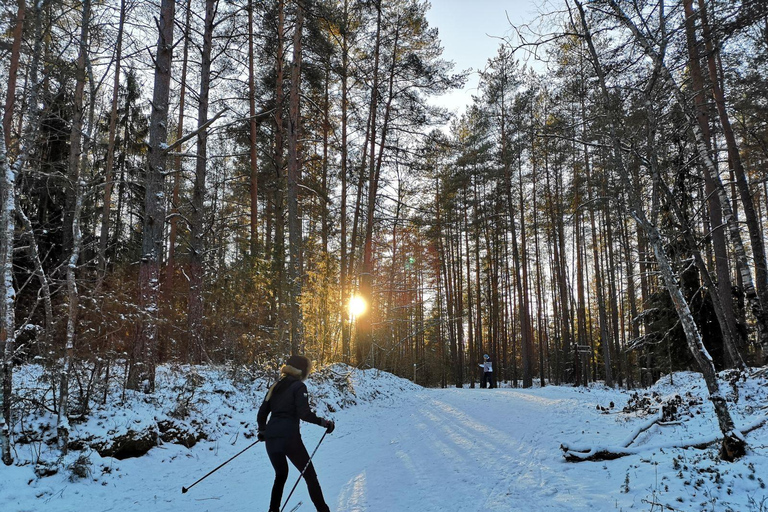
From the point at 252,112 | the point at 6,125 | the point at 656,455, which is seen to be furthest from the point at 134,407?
the point at 252,112

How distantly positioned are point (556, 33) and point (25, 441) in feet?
30.1

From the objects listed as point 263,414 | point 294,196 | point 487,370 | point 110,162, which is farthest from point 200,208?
point 487,370

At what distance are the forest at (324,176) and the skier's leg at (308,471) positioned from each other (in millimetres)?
3221

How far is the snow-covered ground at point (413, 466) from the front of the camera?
14.6 feet

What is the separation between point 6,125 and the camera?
586 centimetres

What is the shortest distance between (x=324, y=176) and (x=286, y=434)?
49.3 ft

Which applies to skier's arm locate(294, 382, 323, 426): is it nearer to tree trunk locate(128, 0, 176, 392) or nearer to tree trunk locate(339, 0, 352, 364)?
tree trunk locate(128, 0, 176, 392)

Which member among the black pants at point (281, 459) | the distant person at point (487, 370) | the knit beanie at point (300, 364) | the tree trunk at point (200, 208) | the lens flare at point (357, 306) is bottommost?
the distant person at point (487, 370)

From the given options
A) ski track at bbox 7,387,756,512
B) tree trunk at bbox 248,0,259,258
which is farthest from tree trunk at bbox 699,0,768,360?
tree trunk at bbox 248,0,259,258

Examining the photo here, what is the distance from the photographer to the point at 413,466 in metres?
6.26

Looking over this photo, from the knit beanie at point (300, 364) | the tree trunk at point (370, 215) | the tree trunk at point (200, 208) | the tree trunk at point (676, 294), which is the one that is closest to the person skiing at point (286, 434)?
the knit beanie at point (300, 364)

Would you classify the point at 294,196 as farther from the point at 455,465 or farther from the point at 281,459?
the point at 281,459

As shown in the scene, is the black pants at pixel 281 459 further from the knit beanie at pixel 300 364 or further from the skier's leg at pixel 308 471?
the knit beanie at pixel 300 364

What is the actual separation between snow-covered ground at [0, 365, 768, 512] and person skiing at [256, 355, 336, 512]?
0.61 metres
